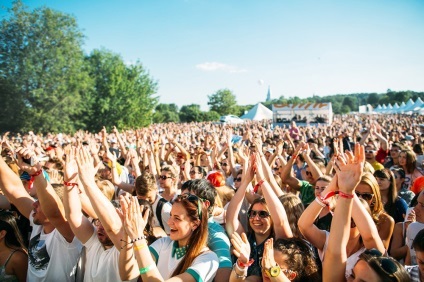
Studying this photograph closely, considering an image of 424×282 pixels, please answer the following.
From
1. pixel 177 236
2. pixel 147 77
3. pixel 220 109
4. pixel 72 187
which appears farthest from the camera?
pixel 220 109

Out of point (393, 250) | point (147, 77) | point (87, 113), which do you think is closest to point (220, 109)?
point (147, 77)

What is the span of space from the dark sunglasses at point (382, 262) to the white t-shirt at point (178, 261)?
1.04 m

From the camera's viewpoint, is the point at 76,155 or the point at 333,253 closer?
the point at 333,253

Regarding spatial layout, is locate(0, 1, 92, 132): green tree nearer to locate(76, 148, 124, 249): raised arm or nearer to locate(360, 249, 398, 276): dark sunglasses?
locate(76, 148, 124, 249): raised arm

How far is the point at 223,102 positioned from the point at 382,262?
67279mm

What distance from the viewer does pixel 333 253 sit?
85.4 inches

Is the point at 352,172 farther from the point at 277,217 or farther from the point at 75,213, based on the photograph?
the point at 75,213

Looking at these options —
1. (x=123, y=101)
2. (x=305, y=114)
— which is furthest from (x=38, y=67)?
(x=305, y=114)

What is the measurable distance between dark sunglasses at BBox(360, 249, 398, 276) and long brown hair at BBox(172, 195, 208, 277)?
114 centimetres

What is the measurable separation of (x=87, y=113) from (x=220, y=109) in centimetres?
3361

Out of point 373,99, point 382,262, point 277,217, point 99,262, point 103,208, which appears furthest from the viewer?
point 373,99

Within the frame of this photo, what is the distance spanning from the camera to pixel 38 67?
32.5 metres

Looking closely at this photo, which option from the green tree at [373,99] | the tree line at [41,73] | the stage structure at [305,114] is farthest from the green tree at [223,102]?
the green tree at [373,99]

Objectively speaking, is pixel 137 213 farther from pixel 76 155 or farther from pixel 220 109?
pixel 220 109
